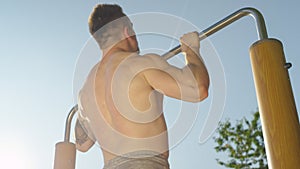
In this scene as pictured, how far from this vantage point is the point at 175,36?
6.67 feet

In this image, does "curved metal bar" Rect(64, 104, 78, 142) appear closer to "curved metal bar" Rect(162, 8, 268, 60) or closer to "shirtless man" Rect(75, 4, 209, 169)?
"shirtless man" Rect(75, 4, 209, 169)

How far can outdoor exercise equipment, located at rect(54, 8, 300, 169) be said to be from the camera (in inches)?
50.3

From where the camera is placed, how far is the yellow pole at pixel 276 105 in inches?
50.3

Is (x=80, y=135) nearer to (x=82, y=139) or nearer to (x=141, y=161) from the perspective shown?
(x=82, y=139)

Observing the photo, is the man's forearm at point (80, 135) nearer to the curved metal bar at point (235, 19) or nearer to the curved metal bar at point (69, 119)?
the curved metal bar at point (69, 119)

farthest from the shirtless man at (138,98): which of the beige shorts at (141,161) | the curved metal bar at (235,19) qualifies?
the curved metal bar at (235,19)

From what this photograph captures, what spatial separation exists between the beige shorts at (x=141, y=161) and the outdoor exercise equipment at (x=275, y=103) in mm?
445

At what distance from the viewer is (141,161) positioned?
1601mm

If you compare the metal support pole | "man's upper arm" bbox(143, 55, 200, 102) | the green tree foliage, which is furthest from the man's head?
the green tree foliage

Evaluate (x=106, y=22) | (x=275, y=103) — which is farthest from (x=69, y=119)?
(x=275, y=103)

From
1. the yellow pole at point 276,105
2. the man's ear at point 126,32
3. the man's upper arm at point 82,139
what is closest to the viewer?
the yellow pole at point 276,105

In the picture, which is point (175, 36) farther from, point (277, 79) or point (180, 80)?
point (277, 79)

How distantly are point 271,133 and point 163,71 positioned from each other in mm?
514

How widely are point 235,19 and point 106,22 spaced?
58cm
